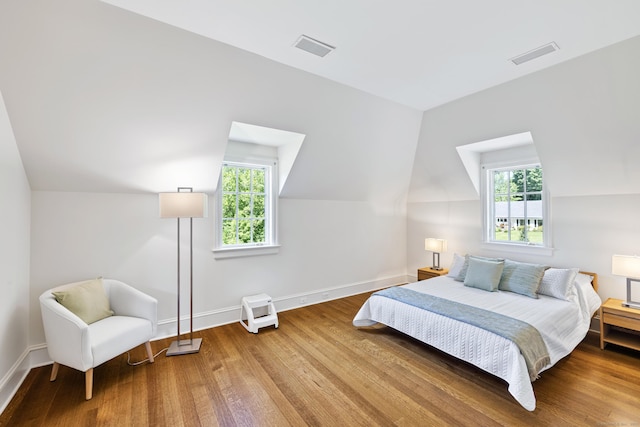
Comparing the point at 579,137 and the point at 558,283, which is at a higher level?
the point at 579,137

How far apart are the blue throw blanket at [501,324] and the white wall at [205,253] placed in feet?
5.46

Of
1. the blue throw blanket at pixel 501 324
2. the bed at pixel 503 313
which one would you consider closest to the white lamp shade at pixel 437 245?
the bed at pixel 503 313

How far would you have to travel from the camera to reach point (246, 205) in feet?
12.8

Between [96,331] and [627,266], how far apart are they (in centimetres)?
491

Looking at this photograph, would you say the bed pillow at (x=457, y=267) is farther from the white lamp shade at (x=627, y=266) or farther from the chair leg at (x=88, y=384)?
the chair leg at (x=88, y=384)

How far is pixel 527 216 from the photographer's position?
3.97 m

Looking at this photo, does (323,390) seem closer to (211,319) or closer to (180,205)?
(211,319)

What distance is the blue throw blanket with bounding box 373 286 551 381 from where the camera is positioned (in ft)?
7.06

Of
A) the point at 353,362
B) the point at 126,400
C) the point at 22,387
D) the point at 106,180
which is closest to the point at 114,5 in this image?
the point at 106,180

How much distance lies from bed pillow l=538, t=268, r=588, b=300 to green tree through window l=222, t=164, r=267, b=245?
11.3 feet

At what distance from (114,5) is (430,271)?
15.3ft

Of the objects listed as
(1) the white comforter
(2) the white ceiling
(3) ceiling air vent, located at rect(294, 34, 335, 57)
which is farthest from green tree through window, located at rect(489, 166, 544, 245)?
(3) ceiling air vent, located at rect(294, 34, 335, 57)

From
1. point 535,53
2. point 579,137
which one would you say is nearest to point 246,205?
point 535,53

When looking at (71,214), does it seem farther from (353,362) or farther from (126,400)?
(353,362)
